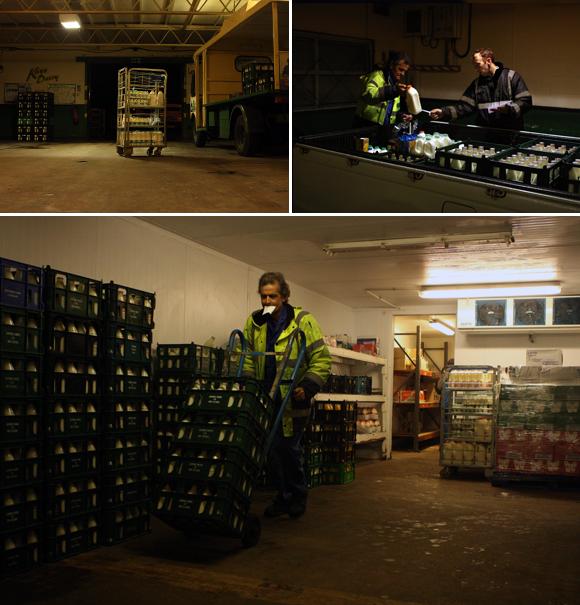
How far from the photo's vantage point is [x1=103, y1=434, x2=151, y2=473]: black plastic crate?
5316 mm

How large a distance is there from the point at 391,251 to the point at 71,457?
5278 millimetres

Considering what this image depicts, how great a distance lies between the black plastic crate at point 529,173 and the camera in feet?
17.4

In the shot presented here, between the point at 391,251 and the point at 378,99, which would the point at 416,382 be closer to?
the point at 391,251

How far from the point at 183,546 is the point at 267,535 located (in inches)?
26.9

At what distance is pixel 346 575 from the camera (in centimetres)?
445

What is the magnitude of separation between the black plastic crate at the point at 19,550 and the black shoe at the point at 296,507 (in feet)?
7.39

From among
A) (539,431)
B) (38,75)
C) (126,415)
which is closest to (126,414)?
(126,415)

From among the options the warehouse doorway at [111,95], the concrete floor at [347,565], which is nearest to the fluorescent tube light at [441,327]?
the concrete floor at [347,565]

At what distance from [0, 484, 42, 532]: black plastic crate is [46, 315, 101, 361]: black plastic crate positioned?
0.92 m

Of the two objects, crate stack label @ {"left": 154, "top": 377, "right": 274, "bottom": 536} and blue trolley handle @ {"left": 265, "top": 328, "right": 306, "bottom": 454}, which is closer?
crate stack label @ {"left": 154, "top": 377, "right": 274, "bottom": 536}

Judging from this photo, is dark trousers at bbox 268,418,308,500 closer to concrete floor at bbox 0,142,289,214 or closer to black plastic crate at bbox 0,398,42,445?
black plastic crate at bbox 0,398,42,445

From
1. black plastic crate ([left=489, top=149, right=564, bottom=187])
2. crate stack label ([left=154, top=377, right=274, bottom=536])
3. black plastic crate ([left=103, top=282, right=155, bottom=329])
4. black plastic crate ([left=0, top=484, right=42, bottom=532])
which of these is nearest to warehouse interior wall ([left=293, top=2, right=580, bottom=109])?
black plastic crate ([left=489, top=149, right=564, bottom=187])

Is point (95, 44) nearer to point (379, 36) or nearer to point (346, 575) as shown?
point (379, 36)

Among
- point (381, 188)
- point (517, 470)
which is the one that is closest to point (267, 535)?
point (381, 188)
